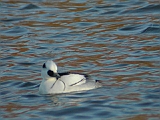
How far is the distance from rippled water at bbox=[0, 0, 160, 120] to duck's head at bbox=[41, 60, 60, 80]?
0.33 meters

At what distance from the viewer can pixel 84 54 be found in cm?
1552

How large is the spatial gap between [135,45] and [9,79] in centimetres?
312

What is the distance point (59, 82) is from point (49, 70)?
0.83 feet

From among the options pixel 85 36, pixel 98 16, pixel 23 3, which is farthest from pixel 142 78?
pixel 23 3

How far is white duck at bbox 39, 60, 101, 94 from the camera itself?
12.7 m

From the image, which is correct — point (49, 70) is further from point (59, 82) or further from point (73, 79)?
point (73, 79)

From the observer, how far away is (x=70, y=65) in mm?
14766

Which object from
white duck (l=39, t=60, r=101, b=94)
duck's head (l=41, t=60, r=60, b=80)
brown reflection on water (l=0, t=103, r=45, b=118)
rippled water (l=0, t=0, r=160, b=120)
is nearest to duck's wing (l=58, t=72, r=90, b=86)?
white duck (l=39, t=60, r=101, b=94)

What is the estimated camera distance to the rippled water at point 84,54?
11.9 m

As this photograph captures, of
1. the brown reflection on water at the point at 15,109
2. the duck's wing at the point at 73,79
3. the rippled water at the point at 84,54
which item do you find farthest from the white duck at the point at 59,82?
the brown reflection on water at the point at 15,109

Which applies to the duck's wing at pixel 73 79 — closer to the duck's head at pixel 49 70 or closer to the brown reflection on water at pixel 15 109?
the duck's head at pixel 49 70

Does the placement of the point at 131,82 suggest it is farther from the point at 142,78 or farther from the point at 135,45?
the point at 135,45

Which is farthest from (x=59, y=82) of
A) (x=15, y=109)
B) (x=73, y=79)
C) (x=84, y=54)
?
(x=84, y=54)

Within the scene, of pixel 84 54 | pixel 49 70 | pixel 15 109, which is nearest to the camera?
pixel 15 109
